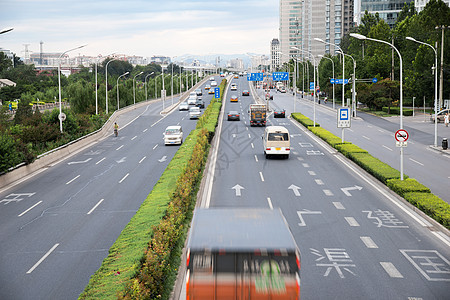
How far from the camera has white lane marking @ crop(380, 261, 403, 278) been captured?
47.4 ft

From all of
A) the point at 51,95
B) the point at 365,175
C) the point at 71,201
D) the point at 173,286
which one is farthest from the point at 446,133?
the point at 51,95

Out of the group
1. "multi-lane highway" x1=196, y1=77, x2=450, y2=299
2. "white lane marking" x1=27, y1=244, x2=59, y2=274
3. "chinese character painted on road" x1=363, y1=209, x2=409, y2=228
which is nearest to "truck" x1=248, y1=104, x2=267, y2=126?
"multi-lane highway" x1=196, y1=77, x2=450, y2=299

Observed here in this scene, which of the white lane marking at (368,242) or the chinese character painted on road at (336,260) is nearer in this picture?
the chinese character painted on road at (336,260)

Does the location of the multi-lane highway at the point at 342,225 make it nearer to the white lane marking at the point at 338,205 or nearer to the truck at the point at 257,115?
the white lane marking at the point at 338,205

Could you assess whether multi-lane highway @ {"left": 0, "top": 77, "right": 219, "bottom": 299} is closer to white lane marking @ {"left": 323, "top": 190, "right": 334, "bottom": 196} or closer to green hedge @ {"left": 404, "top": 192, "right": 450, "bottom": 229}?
white lane marking @ {"left": 323, "top": 190, "right": 334, "bottom": 196}

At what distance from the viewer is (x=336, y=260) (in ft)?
51.7

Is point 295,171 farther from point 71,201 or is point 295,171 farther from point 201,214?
point 201,214

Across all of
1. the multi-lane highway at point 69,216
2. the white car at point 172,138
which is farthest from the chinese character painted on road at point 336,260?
the white car at point 172,138

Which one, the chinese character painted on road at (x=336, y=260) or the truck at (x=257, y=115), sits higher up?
the truck at (x=257, y=115)

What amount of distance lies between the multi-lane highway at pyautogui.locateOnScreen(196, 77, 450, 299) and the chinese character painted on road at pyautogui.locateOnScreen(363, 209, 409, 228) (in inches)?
1.5

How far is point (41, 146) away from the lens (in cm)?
4097

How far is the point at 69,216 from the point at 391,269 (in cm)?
1376

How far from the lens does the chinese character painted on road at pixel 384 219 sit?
64.6 ft

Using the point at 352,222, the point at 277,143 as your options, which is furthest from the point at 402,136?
the point at 277,143
